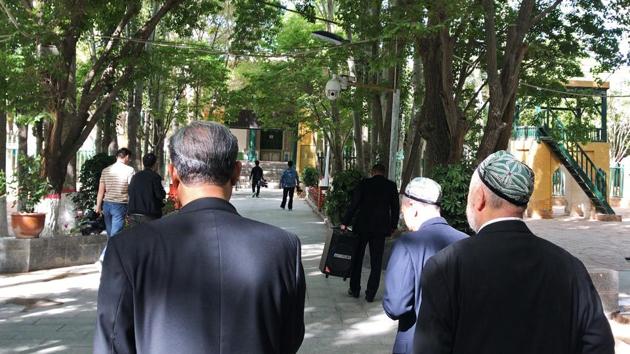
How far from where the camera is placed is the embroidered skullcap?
3.70 metres

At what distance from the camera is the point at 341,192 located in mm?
12844

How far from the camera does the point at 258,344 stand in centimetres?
190

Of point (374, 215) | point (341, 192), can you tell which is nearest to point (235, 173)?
point (374, 215)

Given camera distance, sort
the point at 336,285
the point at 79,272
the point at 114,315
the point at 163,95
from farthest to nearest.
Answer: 1. the point at 163,95
2. the point at 79,272
3. the point at 336,285
4. the point at 114,315

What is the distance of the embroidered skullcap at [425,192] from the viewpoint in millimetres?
3695

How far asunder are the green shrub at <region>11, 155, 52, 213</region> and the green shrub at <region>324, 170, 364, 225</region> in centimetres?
541

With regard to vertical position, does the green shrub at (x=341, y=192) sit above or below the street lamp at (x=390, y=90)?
below

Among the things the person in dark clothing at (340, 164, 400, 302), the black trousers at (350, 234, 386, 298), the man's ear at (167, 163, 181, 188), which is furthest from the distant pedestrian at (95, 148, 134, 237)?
the man's ear at (167, 163, 181, 188)

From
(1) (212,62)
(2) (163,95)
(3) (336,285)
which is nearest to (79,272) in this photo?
(3) (336,285)

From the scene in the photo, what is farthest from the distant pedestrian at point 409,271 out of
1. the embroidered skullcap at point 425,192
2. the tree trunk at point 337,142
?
the tree trunk at point 337,142

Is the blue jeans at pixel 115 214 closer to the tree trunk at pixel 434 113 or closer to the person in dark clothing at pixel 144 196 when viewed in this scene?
the person in dark clothing at pixel 144 196

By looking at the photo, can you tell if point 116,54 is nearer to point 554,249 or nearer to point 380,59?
point 380,59

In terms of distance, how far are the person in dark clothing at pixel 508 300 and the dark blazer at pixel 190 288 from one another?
0.54m

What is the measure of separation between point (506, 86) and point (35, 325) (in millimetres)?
7377
